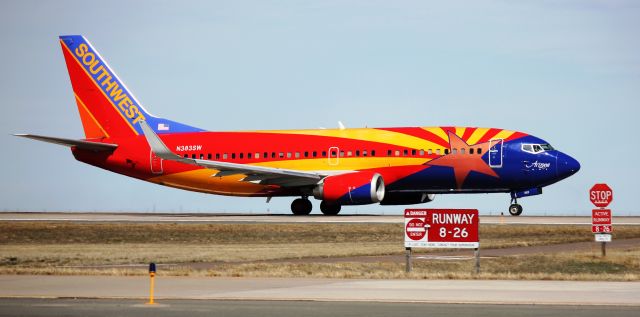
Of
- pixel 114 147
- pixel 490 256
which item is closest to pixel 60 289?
pixel 490 256

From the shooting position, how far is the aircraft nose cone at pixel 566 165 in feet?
191

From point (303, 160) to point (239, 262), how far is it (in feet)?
92.9

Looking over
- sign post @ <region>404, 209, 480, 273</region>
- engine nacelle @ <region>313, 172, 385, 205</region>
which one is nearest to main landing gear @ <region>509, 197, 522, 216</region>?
engine nacelle @ <region>313, 172, 385, 205</region>

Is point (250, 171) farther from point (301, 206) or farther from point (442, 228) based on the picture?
point (442, 228)

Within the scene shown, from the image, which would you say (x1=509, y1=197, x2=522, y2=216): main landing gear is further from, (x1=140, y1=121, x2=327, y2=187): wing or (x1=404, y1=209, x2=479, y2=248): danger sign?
(x1=404, y1=209, x2=479, y2=248): danger sign

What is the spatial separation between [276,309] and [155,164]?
4659 cm

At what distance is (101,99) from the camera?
227 feet

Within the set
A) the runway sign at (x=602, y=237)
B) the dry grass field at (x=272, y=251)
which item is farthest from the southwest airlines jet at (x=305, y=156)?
the runway sign at (x=602, y=237)

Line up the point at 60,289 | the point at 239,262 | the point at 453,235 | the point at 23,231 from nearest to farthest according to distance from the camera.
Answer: the point at 60,289 → the point at 453,235 → the point at 239,262 → the point at 23,231

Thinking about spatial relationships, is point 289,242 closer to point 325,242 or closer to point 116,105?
point 325,242

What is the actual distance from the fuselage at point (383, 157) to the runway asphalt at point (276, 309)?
3737 centimetres

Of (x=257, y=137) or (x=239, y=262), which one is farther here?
(x=257, y=137)

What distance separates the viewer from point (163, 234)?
48969 mm

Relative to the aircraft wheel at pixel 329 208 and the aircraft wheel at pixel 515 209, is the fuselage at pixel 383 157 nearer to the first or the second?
the aircraft wheel at pixel 515 209
